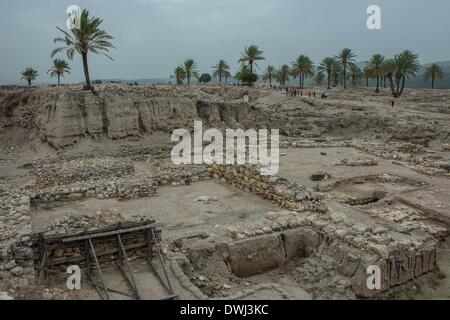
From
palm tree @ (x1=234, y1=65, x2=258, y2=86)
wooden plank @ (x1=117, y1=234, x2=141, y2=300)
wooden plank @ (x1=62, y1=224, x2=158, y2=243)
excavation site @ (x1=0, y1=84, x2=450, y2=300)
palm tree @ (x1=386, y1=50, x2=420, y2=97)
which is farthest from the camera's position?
palm tree @ (x1=234, y1=65, x2=258, y2=86)

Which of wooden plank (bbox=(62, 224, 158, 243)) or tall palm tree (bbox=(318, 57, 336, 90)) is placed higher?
tall palm tree (bbox=(318, 57, 336, 90))

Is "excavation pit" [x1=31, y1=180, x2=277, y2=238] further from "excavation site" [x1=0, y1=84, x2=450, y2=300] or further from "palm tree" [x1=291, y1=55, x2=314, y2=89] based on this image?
"palm tree" [x1=291, y1=55, x2=314, y2=89]

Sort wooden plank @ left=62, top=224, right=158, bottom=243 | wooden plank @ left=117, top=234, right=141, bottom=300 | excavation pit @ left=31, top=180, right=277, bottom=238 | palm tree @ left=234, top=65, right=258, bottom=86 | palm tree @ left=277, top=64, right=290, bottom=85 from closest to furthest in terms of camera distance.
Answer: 1. wooden plank @ left=117, top=234, right=141, bottom=300
2. wooden plank @ left=62, top=224, right=158, bottom=243
3. excavation pit @ left=31, top=180, right=277, bottom=238
4. palm tree @ left=234, top=65, right=258, bottom=86
5. palm tree @ left=277, top=64, right=290, bottom=85

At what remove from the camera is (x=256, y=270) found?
898 centimetres

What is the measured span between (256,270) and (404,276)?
3.10 meters

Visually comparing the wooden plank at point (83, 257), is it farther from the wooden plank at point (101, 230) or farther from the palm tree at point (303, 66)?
the palm tree at point (303, 66)

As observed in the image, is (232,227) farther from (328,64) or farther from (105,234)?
(328,64)

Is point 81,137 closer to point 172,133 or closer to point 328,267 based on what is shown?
point 172,133

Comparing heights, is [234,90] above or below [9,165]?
above

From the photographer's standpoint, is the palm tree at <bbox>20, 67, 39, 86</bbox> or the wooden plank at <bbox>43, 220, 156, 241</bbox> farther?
the palm tree at <bbox>20, 67, 39, 86</bbox>

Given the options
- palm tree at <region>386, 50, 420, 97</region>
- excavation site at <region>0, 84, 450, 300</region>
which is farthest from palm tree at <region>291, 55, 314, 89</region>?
excavation site at <region>0, 84, 450, 300</region>
